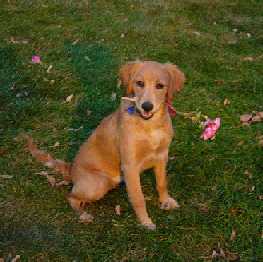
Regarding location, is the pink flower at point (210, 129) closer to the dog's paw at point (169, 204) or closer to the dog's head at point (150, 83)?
the dog's paw at point (169, 204)

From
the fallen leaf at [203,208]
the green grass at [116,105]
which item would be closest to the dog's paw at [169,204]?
the green grass at [116,105]

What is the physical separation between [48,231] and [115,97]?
341cm

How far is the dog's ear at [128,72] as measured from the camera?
4.73 meters

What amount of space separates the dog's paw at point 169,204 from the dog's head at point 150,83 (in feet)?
3.59

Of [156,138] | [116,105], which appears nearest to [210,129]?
[156,138]

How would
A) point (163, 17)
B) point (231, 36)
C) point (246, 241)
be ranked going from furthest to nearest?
point (163, 17)
point (231, 36)
point (246, 241)

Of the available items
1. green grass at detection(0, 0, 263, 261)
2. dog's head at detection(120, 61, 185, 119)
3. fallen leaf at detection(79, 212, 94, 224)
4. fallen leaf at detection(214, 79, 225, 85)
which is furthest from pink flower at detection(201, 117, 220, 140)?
fallen leaf at detection(214, 79, 225, 85)

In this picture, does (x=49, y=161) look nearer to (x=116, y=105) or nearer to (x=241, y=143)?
(x=116, y=105)

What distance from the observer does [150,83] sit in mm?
4621

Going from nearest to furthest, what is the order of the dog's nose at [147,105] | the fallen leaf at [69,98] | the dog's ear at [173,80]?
the dog's nose at [147,105] → the dog's ear at [173,80] → the fallen leaf at [69,98]

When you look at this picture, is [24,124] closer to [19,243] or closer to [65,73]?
[65,73]

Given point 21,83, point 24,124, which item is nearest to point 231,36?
point 21,83

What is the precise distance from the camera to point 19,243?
4.86 m

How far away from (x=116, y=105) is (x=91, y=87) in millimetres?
783
